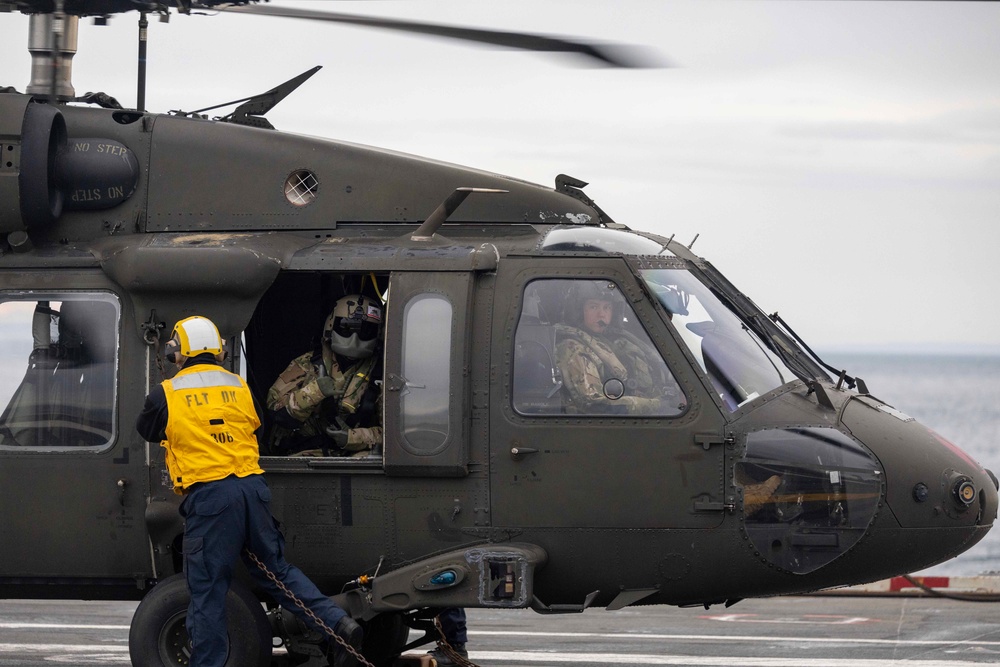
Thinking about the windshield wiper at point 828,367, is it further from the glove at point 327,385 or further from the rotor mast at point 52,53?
the rotor mast at point 52,53

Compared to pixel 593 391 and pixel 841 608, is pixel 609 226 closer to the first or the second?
pixel 593 391

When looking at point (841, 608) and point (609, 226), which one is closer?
point (609, 226)

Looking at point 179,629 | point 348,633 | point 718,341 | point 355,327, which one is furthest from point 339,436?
point 718,341

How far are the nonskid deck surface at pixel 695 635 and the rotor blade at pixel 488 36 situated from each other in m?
4.50

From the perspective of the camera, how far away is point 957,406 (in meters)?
97.2

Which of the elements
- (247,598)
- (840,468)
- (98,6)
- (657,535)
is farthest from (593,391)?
(98,6)

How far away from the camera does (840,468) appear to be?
7168mm

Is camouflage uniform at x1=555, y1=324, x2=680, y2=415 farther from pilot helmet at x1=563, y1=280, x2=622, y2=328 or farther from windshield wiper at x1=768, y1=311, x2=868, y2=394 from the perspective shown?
windshield wiper at x1=768, y1=311, x2=868, y2=394

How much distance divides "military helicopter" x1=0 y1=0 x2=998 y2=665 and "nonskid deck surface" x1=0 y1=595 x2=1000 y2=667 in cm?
251

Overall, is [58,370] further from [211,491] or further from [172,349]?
[211,491]

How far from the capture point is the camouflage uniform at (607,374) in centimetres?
727

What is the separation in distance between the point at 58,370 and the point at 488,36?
9.52ft

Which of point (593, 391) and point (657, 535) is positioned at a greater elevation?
point (593, 391)

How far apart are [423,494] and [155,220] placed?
2216mm
